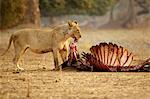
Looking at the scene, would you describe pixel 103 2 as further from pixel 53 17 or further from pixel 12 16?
pixel 12 16

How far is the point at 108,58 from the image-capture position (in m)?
11.9

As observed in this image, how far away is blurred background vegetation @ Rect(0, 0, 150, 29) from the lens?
2469 cm

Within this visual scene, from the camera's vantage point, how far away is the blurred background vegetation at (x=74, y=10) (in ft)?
81.0

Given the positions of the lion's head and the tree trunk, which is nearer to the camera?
the lion's head

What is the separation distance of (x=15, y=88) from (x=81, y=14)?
2505 centimetres

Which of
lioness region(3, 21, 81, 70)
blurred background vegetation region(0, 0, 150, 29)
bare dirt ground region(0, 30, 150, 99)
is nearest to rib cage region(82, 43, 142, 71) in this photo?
bare dirt ground region(0, 30, 150, 99)

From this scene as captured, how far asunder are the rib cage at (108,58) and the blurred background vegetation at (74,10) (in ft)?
40.1

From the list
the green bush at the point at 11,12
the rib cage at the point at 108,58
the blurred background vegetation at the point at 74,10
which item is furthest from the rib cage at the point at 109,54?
the green bush at the point at 11,12

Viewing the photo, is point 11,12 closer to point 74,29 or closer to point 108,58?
point 74,29

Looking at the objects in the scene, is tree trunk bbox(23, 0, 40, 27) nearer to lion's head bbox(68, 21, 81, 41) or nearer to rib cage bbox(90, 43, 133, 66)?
lion's head bbox(68, 21, 81, 41)

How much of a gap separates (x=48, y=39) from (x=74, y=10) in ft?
70.5

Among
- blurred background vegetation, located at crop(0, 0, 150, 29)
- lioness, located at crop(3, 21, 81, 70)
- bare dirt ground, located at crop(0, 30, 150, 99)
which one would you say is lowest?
bare dirt ground, located at crop(0, 30, 150, 99)

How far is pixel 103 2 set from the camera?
1420 inches

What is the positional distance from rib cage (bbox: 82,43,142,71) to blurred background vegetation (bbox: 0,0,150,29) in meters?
12.2
